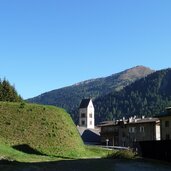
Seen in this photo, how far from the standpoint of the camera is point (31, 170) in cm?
2659

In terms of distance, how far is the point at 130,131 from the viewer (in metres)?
131

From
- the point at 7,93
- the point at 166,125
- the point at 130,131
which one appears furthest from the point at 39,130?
the point at 130,131

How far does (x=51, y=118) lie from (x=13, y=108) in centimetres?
517

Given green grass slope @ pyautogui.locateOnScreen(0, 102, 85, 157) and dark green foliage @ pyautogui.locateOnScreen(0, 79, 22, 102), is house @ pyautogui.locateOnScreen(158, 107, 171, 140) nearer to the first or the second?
green grass slope @ pyautogui.locateOnScreen(0, 102, 85, 157)

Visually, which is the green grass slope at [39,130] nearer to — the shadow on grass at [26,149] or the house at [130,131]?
the shadow on grass at [26,149]

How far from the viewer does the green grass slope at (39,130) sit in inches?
2053

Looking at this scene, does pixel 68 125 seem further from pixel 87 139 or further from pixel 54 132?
pixel 87 139

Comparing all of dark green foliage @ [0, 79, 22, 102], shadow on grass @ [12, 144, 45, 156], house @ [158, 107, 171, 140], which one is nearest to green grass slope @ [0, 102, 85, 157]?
shadow on grass @ [12, 144, 45, 156]

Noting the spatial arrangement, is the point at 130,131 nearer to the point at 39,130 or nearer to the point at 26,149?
the point at 39,130

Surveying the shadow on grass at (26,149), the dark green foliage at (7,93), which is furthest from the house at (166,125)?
the shadow on grass at (26,149)

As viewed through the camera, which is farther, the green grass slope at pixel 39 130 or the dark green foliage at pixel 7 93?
the dark green foliage at pixel 7 93

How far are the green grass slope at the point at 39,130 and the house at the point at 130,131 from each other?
199 feet

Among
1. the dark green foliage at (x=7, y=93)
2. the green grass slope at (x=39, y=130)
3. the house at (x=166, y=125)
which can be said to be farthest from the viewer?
the dark green foliage at (x=7, y=93)

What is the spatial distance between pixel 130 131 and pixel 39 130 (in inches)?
3090
